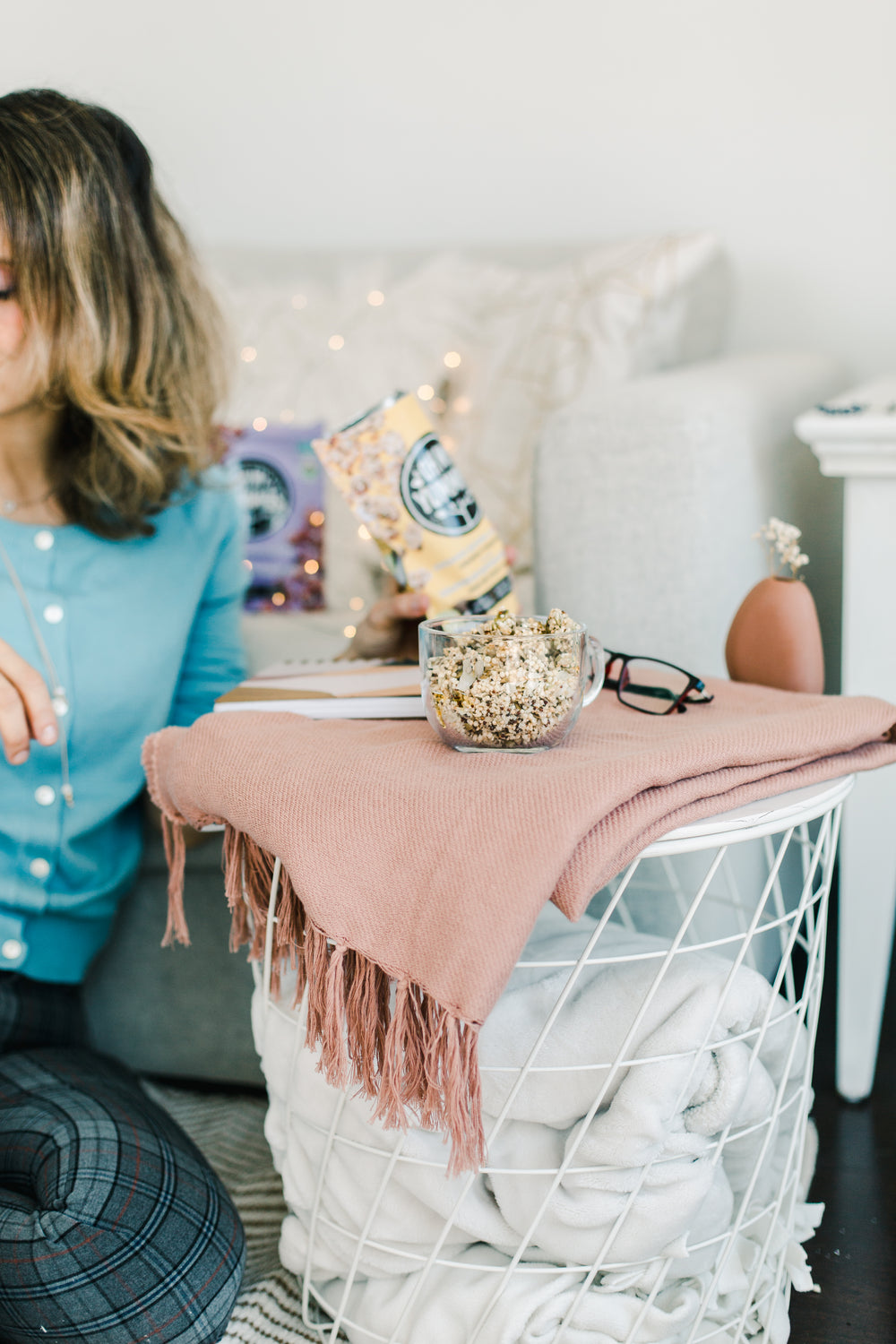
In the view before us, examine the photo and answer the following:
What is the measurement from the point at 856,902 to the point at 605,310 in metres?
0.71

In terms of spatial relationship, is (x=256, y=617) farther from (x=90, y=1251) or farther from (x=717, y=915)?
(x=90, y=1251)

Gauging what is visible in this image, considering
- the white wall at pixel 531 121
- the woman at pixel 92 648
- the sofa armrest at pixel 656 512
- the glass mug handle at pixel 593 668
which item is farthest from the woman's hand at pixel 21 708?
the white wall at pixel 531 121

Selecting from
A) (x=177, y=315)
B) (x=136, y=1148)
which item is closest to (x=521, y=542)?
(x=177, y=315)

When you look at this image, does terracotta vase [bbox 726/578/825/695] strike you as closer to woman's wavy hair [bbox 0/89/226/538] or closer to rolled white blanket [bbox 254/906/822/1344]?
rolled white blanket [bbox 254/906/822/1344]

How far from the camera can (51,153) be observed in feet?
2.64

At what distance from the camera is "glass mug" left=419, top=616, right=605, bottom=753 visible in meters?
0.59

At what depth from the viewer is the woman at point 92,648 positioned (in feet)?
2.29

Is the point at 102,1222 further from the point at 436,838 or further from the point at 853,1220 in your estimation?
the point at 853,1220

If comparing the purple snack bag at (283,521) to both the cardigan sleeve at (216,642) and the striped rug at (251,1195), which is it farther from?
the striped rug at (251,1195)

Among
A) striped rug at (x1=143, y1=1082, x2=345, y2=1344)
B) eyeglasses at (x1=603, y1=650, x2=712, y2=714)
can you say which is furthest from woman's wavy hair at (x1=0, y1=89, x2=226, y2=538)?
striped rug at (x1=143, y1=1082, x2=345, y2=1344)

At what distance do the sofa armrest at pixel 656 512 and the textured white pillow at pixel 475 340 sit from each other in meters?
0.25

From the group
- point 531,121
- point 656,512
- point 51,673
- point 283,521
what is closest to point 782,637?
point 656,512

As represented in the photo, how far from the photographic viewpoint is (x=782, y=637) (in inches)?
30.7

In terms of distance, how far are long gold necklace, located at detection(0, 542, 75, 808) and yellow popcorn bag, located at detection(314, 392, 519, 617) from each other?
0.28 m
